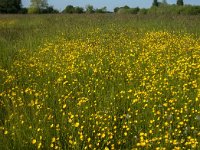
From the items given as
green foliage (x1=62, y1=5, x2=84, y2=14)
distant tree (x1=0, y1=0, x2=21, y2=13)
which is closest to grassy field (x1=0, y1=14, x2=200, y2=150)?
green foliage (x1=62, y1=5, x2=84, y2=14)

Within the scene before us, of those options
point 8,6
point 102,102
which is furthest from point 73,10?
point 102,102

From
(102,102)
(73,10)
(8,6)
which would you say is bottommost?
(102,102)

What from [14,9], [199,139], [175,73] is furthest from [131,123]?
[14,9]

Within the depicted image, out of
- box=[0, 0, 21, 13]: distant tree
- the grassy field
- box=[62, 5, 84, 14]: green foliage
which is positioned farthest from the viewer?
box=[0, 0, 21, 13]: distant tree

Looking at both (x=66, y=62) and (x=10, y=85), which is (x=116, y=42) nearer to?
(x=66, y=62)

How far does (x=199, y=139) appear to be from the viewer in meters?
3.88

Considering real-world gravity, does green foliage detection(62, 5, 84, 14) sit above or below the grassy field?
above

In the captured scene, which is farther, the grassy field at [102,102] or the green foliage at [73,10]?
the green foliage at [73,10]

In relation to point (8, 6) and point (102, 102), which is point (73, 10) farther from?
point (102, 102)

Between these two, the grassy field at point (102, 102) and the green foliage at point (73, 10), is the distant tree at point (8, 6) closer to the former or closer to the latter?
the green foliage at point (73, 10)

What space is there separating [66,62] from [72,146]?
13.4 feet

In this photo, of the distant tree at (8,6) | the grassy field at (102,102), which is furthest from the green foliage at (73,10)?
the grassy field at (102,102)

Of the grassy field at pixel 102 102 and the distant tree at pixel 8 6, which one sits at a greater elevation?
the distant tree at pixel 8 6

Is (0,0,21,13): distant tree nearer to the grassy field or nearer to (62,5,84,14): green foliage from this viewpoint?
(62,5,84,14): green foliage
